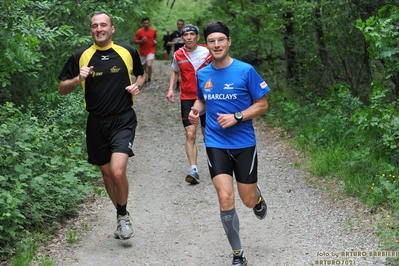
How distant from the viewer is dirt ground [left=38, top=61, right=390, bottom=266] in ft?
22.2

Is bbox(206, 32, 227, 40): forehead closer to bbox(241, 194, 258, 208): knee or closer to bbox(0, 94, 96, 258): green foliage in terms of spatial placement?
bbox(241, 194, 258, 208): knee

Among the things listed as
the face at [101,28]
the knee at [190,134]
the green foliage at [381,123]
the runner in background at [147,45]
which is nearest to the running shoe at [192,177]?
the knee at [190,134]

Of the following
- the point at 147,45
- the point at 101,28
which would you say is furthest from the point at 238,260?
the point at 147,45

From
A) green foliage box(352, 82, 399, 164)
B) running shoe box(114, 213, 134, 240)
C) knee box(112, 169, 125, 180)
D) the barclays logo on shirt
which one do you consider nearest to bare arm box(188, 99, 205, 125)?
the barclays logo on shirt

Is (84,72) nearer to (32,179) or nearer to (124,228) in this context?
(32,179)

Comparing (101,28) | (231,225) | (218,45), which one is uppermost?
(101,28)

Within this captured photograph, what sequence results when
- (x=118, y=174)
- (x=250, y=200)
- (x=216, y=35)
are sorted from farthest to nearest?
(x=118, y=174) < (x=250, y=200) < (x=216, y=35)

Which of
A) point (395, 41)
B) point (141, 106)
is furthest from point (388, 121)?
point (141, 106)

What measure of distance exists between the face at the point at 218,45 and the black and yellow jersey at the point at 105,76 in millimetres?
1220

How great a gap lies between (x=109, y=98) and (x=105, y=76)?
0.79 feet

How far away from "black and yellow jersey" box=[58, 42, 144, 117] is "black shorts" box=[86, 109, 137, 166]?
76 millimetres

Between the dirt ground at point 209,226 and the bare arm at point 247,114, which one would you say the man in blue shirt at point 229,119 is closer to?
the bare arm at point 247,114

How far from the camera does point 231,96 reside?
627cm

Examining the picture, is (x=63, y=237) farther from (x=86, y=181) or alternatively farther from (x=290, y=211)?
(x=290, y=211)
